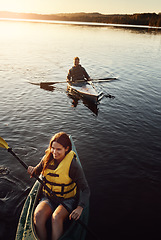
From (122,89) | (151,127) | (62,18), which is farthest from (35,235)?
(62,18)

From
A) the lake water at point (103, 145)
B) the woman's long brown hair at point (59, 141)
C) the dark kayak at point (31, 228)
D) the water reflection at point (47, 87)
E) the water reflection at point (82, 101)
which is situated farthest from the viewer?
the water reflection at point (47, 87)

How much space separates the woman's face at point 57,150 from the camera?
13.1 feet

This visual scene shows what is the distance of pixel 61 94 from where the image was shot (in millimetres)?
15438

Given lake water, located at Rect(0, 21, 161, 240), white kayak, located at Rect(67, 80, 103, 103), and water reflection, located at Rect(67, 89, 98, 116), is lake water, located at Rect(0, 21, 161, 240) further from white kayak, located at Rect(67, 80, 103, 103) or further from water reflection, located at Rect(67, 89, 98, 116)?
white kayak, located at Rect(67, 80, 103, 103)

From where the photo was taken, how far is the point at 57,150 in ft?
13.1

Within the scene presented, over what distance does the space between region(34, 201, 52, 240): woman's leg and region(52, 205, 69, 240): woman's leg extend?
0.57 feet

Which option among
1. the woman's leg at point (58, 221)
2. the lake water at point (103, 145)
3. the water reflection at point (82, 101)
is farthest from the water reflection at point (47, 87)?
the woman's leg at point (58, 221)

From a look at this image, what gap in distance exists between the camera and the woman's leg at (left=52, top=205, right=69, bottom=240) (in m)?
3.61

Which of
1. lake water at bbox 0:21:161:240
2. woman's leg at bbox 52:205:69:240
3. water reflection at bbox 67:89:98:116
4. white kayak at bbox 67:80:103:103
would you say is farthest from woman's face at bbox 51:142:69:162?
white kayak at bbox 67:80:103:103

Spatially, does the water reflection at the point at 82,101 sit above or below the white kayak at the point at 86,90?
below

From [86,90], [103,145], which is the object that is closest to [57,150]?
[103,145]

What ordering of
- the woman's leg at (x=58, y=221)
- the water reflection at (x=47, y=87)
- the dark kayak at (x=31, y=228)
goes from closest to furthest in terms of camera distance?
the woman's leg at (x=58, y=221) < the dark kayak at (x=31, y=228) < the water reflection at (x=47, y=87)

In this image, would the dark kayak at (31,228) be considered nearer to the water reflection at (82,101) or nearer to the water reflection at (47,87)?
the water reflection at (82,101)

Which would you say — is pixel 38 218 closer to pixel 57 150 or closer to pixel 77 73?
pixel 57 150
